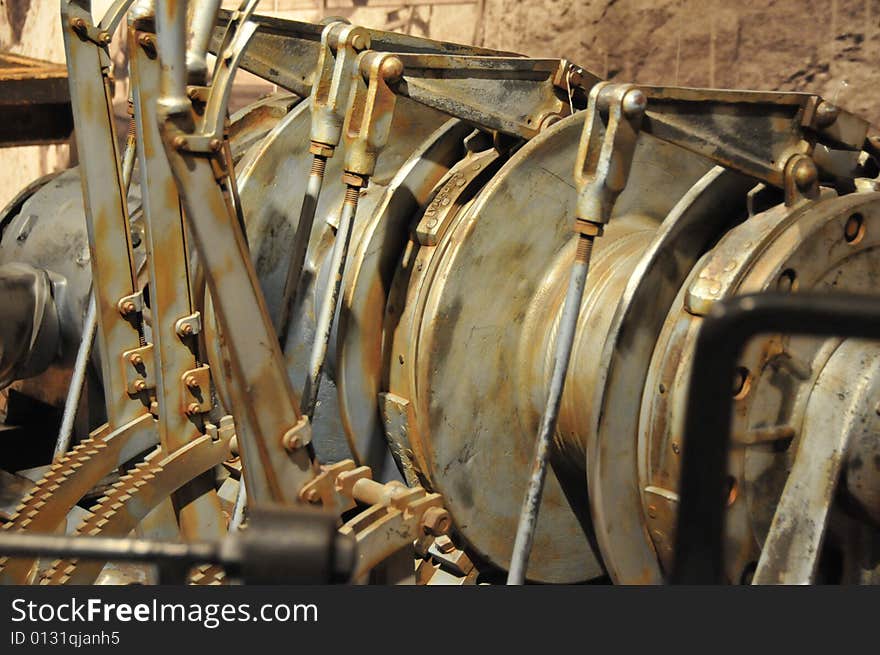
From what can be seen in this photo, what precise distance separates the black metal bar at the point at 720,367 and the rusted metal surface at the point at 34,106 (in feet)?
11.5

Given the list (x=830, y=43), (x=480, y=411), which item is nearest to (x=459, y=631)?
(x=480, y=411)

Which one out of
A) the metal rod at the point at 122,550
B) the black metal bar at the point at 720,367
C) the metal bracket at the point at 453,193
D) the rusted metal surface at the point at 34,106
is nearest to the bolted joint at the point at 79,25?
the metal bracket at the point at 453,193

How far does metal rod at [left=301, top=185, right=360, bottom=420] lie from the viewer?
1849 millimetres

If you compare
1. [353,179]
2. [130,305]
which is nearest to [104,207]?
[130,305]

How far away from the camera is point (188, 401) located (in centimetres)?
206

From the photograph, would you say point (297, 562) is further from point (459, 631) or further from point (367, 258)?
point (367, 258)

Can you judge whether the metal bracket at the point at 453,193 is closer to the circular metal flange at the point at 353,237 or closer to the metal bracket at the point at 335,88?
the circular metal flange at the point at 353,237

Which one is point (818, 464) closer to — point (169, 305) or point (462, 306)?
point (462, 306)

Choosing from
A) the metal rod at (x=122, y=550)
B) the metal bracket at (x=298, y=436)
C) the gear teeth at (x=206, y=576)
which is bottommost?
the gear teeth at (x=206, y=576)

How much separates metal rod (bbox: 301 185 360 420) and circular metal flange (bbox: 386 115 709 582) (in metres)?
0.19

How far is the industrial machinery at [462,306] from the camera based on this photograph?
5.47 feet

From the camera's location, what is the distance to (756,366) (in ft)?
5.50

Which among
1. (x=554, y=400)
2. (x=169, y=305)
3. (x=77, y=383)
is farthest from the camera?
(x=77, y=383)

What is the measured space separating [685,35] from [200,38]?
1.74 metres
